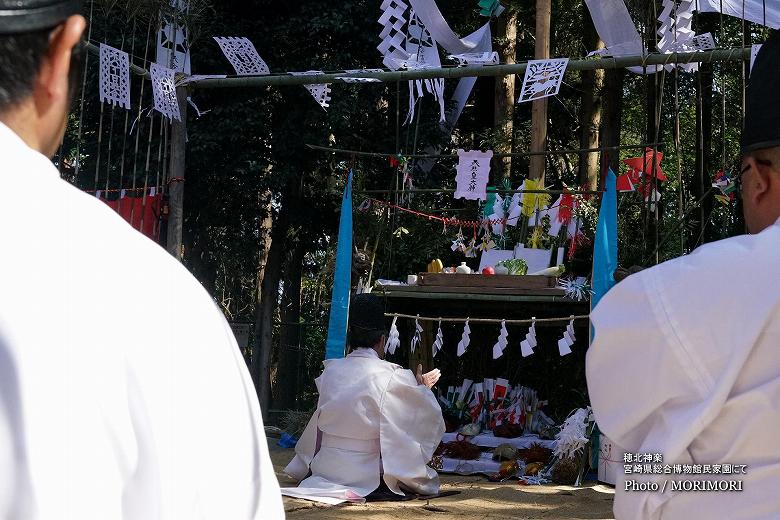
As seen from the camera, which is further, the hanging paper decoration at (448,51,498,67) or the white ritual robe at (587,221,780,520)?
the hanging paper decoration at (448,51,498,67)

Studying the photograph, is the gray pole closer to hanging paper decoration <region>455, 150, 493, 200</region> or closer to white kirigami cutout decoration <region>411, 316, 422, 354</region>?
hanging paper decoration <region>455, 150, 493, 200</region>

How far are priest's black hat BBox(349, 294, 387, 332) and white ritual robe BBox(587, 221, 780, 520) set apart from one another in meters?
6.01

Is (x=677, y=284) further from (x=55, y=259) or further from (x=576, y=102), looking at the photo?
(x=576, y=102)

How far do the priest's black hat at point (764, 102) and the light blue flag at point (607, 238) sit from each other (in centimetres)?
672

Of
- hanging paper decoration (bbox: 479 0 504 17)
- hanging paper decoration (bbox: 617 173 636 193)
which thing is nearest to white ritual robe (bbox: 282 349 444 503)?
hanging paper decoration (bbox: 617 173 636 193)

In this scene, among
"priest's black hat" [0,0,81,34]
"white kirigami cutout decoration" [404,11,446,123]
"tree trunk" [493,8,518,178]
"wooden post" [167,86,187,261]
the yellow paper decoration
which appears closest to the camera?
"priest's black hat" [0,0,81,34]

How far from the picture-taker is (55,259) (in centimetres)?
97

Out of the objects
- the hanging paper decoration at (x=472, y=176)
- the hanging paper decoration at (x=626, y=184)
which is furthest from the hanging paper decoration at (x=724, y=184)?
the hanging paper decoration at (x=472, y=176)

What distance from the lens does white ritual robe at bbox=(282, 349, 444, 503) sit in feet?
25.7

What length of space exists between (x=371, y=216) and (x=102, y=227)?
10.4m

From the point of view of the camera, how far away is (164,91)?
931 cm

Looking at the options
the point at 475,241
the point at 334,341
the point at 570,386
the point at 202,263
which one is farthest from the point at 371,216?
the point at 202,263

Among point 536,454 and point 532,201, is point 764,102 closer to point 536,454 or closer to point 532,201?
point 536,454

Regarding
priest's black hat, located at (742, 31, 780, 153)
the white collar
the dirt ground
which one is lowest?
the dirt ground
